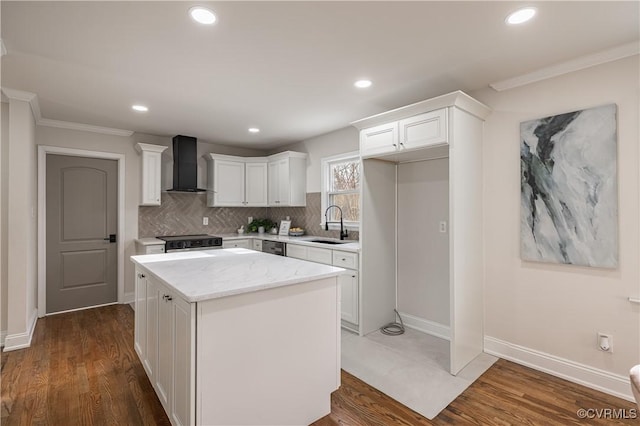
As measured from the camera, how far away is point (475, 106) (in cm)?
282

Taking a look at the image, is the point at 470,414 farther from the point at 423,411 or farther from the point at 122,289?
the point at 122,289

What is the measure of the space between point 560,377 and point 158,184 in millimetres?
4999

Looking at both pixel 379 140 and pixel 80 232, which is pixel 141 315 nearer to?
pixel 80 232

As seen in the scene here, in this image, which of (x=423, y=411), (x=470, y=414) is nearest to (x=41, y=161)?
(x=423, y=411)

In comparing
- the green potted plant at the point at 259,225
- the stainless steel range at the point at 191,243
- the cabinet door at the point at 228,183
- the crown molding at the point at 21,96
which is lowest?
the stainless steel range at the point at 191,243

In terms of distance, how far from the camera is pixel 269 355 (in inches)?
70.7

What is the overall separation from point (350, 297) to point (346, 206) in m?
1.44

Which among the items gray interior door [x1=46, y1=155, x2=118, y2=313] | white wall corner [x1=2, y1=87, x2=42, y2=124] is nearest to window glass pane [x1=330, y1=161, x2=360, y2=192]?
gray interior door [x1=46, y1=155, x2=118, y2=313]

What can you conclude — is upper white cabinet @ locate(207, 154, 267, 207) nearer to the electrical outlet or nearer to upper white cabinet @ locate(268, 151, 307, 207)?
upper white cabinet @ locate(268, 151, 307, 207)

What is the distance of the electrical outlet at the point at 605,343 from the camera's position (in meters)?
2.34

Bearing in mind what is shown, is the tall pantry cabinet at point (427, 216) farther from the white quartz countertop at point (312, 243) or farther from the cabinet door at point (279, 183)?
the cabinet door at point (279, 183)

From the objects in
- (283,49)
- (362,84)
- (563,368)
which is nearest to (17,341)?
(283,49)

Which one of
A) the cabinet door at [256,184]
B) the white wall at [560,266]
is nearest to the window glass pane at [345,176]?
the cabinet door at [256,184]

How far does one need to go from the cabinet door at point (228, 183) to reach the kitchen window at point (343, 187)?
1.48 metres
